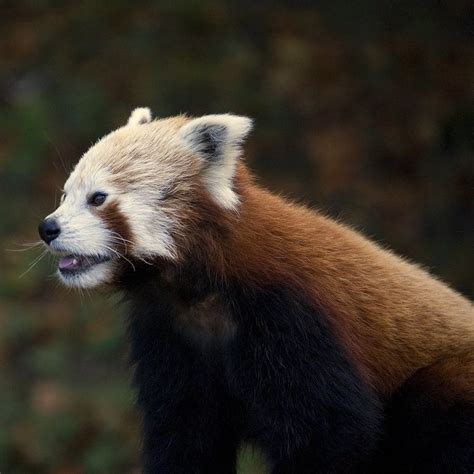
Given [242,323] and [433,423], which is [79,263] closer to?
[242,323]

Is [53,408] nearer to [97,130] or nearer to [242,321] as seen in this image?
[97,130]

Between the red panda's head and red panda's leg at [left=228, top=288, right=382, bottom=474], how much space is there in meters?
0.37

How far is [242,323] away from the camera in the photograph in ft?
13.5

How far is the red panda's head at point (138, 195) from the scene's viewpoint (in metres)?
3.96

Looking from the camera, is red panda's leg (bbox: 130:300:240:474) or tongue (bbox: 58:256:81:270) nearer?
tongue (bbox: 58:256:81:270)

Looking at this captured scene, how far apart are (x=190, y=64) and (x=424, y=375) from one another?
5.76 meters

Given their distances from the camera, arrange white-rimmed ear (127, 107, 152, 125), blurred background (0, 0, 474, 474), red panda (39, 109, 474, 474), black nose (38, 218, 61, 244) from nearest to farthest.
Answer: black nose (38, 218, 61, 244), red panda (39, 109, 474, 474), white-rimmed ear (127, 107, 152, 125), blurred background (0, 0, 474, 474)

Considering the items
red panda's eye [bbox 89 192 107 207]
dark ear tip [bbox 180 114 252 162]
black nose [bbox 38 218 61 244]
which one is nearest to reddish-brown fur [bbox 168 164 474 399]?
dark ear tip [bbox 180 114 252 162]

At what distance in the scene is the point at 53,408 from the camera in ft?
27.1

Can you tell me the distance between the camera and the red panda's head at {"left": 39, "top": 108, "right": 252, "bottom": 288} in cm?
396

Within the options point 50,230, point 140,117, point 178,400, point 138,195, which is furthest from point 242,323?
point 140,117

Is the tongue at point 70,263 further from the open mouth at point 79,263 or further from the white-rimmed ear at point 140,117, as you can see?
the white-rimmed ear at point 140,117

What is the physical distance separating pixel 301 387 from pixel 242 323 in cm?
29

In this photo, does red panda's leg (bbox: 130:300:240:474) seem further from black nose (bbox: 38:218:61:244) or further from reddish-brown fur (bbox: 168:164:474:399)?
black nose (bbox: 38:218:61:244)
